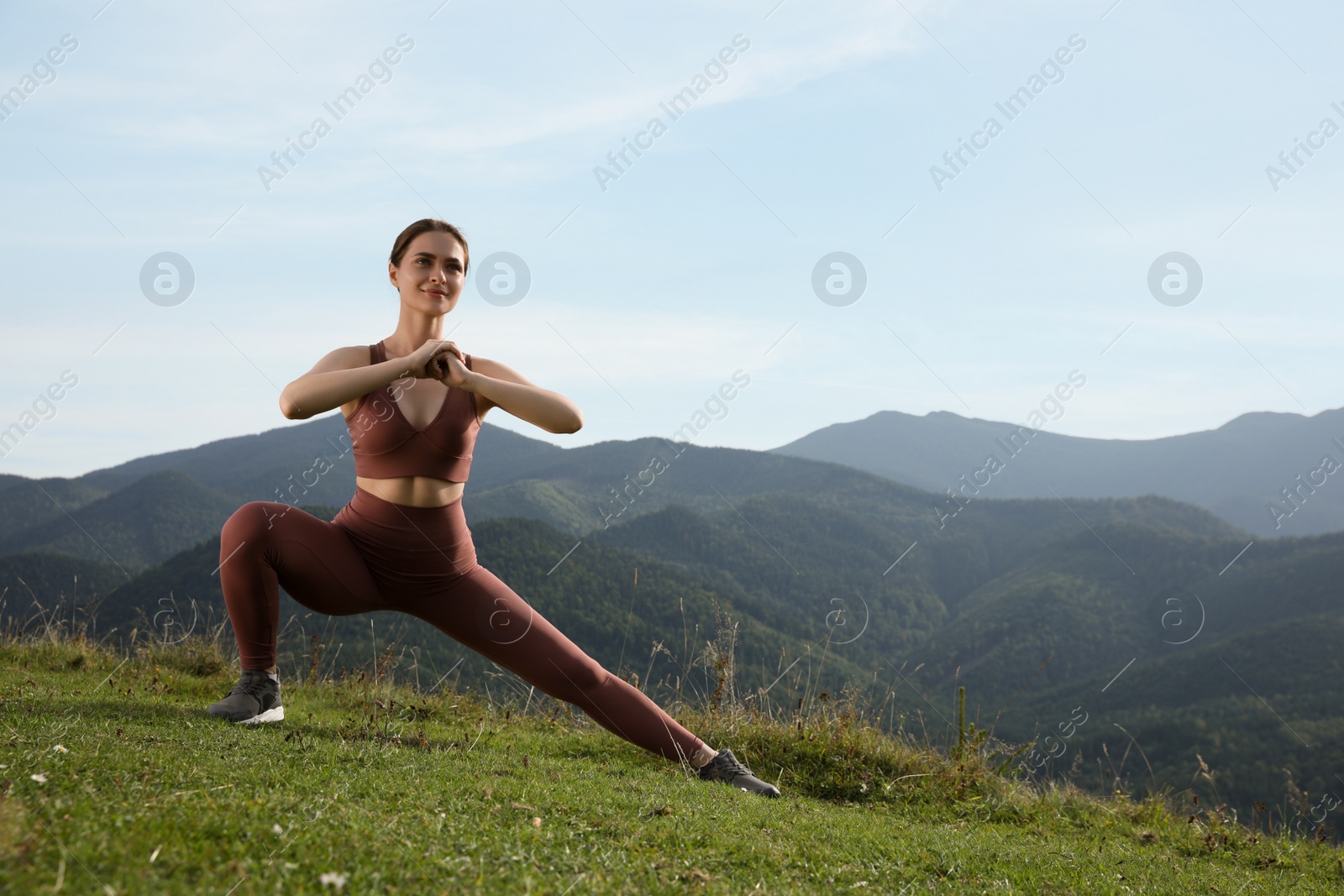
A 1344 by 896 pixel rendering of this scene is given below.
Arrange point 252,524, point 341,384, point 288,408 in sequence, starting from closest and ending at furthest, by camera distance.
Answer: point 341,384, point 288,408, point 252,524

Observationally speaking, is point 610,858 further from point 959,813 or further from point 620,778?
point 959,813

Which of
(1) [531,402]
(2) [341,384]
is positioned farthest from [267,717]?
(1) [531,402]

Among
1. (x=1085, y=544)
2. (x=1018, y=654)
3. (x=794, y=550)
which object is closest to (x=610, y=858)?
(x=1018, y=654)

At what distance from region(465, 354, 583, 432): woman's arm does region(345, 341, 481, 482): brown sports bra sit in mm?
203

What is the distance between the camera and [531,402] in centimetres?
388

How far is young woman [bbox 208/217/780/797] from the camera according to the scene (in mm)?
3975

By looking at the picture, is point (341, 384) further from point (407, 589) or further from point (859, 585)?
point (859, 585)

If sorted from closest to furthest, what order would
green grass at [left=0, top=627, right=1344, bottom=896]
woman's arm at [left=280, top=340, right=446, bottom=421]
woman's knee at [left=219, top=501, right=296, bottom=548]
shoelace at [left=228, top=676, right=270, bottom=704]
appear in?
green grass at [left=0, top=627, right=1344, bottom=896], woman's arm at [left=280, top=340, right=446, bottom=421], woman's knee at [left=219, top=501, right=296, bottom=548], shoelace at [left=228, top=676, right=270, bottom=704]

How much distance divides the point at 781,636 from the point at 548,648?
4845 cm

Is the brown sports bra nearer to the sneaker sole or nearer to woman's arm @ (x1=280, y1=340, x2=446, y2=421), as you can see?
woman's arm @ (x1=280, y1=340, x2=446, y2=421)

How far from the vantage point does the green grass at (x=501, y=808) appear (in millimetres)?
2043

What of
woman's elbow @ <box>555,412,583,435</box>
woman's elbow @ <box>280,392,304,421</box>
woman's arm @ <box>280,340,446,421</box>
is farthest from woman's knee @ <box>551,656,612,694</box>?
woman's elbow @ <box>280,392,304,421</box>

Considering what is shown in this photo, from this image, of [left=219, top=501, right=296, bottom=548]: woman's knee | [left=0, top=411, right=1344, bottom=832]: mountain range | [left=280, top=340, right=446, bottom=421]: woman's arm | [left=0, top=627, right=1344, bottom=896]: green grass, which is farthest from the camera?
[left=0, top=411, right=1344, bottom=832]: mountain range

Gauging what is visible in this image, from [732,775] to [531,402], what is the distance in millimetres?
2030
